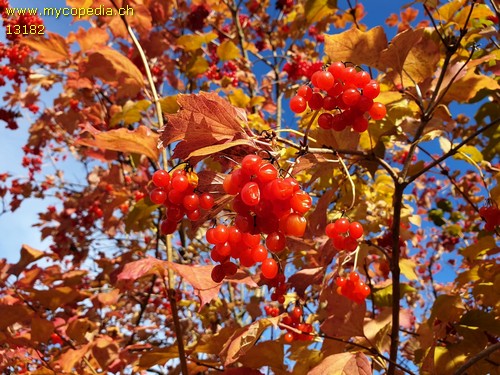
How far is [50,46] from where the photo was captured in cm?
332

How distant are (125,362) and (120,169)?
1.75m

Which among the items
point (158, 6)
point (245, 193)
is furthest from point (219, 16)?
point (245, 193)

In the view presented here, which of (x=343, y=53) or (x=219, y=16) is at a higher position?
(x=219, y=16)

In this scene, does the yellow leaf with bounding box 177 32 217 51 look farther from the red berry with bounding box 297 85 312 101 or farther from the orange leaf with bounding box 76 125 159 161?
the red berry with bounding box 297 85 312 101

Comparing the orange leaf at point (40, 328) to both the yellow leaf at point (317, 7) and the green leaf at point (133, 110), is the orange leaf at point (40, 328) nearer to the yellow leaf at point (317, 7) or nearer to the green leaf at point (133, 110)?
the green leaf at point (133, 110)

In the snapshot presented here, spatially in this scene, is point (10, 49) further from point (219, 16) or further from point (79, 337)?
point (79, 337)

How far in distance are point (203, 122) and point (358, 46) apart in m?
0.79

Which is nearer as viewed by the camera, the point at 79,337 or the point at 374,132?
the point at 374,132

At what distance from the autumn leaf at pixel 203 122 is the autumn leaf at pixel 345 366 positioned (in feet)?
2.95

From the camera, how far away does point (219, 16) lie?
18.1 feet

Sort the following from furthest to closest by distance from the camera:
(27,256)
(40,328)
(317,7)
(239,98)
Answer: (239,98) < (317,7) < (27,256) < (40,328)

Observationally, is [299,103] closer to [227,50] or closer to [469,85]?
[469,85]

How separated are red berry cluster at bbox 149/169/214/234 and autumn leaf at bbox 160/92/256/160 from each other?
0.07 meters

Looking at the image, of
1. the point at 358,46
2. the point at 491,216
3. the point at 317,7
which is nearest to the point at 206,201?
the point at 358,46
